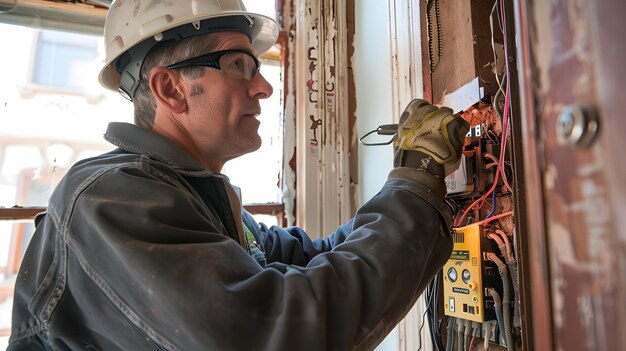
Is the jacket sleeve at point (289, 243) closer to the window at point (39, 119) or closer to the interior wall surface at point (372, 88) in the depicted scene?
the interior wall surface at point (372, 88)

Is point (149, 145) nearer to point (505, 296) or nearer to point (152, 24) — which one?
point (152, 24)

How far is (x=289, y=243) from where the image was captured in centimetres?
112

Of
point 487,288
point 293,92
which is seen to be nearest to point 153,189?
point 487,288

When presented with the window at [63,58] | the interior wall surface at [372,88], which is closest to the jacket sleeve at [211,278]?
the interior wall surface at [372,88]

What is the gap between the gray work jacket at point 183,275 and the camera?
589mm

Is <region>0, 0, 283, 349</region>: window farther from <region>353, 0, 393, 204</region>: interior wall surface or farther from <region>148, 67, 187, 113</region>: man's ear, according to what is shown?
<region>148, 67, 187, 113</region>: man's ear

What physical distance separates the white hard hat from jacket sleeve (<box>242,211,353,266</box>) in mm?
466

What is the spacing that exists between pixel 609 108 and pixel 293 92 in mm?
1511

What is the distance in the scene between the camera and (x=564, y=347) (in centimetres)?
33

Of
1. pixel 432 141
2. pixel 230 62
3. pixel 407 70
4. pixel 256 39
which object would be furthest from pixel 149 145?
pixel 407 70

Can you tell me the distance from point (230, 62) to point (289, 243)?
48cm

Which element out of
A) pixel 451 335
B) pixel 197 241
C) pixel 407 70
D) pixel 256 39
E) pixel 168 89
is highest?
pixel 256 39

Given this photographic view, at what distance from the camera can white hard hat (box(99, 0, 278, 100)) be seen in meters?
0.98

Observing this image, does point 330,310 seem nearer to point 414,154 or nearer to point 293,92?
point 414,154
